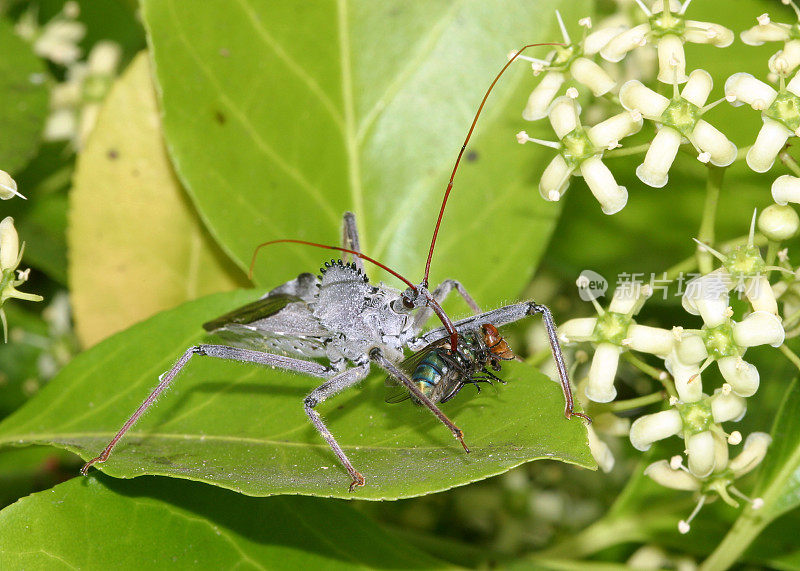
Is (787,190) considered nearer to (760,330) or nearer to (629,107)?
(760,330)

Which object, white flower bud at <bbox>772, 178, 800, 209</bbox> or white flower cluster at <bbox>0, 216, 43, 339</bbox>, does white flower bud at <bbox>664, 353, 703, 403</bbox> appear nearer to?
white flower bud at <bbox>772, 178, 800, 209</bbox>

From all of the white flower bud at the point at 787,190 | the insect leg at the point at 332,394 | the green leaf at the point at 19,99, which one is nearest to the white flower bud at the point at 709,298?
the white flower bud at the point at 787,190

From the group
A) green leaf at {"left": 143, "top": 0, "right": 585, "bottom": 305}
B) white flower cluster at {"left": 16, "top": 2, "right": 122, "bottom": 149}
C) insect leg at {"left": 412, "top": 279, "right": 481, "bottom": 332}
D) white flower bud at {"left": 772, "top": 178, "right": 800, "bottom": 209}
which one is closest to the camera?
white flower bud at {"left": 772, "top": 178, "right": 800, "bottom": 209}

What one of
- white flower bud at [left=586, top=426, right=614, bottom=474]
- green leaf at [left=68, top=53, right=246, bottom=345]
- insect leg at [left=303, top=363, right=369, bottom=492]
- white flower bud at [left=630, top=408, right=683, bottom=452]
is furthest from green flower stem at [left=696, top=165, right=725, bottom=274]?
green leaf at [left=68, top=53, right=246, bottom=345]

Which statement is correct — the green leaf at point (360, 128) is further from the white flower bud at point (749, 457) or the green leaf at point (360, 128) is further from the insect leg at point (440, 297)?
the white flower bud at point (749, 457)

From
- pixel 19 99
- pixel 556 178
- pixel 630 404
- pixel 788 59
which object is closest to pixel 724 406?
pixel 630 404

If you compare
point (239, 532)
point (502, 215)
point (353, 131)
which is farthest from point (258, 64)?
point (239, 532)
